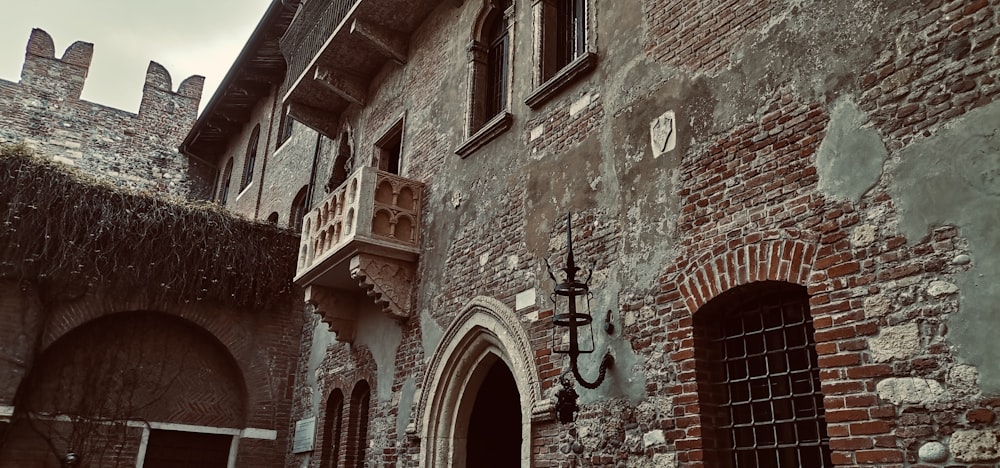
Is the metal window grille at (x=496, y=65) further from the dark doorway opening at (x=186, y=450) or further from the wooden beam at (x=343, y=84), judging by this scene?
the dark doorway opening at (x=186, y=450)

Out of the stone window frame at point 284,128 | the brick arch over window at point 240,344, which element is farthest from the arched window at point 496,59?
the stone window frame at point 284,128

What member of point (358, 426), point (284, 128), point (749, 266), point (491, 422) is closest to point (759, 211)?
point (749, 266)

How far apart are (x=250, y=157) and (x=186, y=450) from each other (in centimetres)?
829

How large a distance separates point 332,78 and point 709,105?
6.97 m

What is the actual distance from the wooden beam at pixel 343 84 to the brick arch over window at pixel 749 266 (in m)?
7.22

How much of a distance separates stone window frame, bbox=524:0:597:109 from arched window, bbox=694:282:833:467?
8.81 feet

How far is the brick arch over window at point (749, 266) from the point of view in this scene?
4.38 m

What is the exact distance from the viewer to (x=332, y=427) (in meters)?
9.93

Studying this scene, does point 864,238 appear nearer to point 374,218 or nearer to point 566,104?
point 566,104

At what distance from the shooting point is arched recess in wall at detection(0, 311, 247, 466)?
32.0ft

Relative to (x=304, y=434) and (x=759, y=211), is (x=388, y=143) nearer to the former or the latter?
(x=304, y=434)

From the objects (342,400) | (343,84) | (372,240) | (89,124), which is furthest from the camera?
(89,124)

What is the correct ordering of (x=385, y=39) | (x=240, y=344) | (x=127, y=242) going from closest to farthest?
(x=127, y=242) < (x=385, y=39) < (x=240, y=344)

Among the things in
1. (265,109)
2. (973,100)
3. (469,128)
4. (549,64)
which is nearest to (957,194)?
(973,100)
